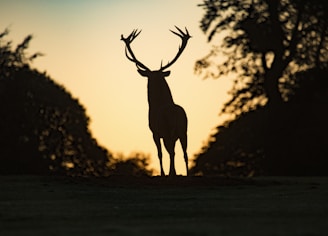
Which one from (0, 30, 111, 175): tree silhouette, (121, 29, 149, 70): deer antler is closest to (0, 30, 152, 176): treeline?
(0, 30, 111, 175): tree silhouette

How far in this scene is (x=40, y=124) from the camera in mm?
44500

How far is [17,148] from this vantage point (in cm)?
4191

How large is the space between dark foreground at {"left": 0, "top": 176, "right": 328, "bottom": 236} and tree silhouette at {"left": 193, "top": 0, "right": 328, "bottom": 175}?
60.2ft

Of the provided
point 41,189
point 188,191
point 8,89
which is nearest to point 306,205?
point 188,191

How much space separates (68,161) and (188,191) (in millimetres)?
26700

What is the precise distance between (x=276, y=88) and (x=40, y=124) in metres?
10.8

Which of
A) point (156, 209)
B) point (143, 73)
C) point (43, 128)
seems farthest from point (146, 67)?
Result: point (43, 128)

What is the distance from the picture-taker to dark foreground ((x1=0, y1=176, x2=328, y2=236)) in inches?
374

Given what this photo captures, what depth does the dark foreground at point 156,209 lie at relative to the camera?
9.51 m

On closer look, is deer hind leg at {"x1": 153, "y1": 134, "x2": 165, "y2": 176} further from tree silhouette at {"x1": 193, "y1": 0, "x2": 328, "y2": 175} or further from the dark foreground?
tree silhouette at {"x1": 193, "y1": 0, "x2": 328, "y2": 175}

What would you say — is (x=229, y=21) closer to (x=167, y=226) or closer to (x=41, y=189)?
(x=41, y=189)

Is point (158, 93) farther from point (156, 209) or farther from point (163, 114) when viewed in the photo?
point (156, 209)

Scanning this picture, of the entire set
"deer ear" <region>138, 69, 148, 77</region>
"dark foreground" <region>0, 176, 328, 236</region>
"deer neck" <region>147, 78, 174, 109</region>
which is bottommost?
"dark foreground" <region>0, 176, 328, 236</region>

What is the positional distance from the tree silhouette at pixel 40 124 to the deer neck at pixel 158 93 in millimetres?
18702
